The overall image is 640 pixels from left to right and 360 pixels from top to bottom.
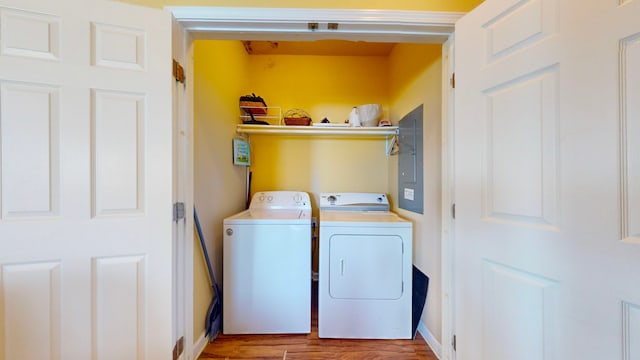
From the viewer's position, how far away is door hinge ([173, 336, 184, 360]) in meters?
1.29

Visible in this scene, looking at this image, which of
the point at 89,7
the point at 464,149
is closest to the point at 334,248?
the point at 464,149

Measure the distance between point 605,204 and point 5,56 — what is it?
2.26 metres

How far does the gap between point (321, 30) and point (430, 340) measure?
2211 millimetres

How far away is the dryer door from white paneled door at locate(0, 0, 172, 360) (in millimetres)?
1098

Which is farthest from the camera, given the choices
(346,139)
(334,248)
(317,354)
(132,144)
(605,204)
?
(346,139)

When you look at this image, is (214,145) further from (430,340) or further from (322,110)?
(430,340)

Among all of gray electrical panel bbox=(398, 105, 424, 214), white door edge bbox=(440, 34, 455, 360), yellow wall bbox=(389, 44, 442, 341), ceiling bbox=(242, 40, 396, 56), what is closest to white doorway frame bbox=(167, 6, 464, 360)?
white door edge bbox=(440, 34, 455, 360)

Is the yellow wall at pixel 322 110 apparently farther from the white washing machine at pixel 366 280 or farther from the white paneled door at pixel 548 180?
the white paneled door at pixel 548 180

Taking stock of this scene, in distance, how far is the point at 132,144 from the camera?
112cm

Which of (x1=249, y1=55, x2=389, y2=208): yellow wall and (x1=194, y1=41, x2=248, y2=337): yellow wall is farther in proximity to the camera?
(x1=249, y1=55, x2=389, y2=208): yellow wall

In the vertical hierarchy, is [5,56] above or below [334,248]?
above

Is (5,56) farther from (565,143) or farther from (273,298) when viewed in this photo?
(565,143)

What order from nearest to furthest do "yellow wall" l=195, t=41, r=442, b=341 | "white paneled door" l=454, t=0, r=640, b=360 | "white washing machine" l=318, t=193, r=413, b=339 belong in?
"white paneled door" l=454, t=0, r=640, b=360 < "white washing machine" l=318, t=193, r=413, b=339 < "yellow wall" l=195, t=41, r=442, b=341

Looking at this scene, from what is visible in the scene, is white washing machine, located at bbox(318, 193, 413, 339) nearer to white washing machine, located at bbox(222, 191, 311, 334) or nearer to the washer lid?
white washing machine, located at bbox(222, 191, 311, 334)
